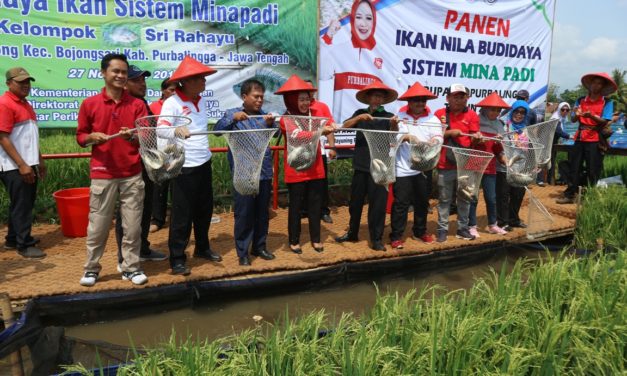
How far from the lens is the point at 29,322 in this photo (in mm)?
2711

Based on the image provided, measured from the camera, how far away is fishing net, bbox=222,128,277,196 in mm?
3562

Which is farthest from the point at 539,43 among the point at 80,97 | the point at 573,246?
the point at 80,97

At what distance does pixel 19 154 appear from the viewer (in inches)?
160

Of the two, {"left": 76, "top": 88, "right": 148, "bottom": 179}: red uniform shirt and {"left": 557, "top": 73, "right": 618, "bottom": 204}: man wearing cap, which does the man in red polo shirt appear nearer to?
{"left": 76, "top": 88, "right": 148, "bottom": 179}: red uniform shirt

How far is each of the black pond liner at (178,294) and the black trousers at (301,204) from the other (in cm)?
49

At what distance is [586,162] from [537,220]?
1978 millimetres

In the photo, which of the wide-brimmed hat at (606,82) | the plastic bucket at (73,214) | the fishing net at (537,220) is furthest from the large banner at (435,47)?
the plastic bucket at (73,214)

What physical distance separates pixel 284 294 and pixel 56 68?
3415 mm

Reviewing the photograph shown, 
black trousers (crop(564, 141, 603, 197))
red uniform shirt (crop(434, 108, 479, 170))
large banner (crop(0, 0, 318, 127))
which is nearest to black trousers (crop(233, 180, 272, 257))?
red uniform shirt (crop(434, 108, 479, 170))

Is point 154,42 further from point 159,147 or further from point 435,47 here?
point 435,47

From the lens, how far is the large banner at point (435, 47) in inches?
245

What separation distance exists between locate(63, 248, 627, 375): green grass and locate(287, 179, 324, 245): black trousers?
182 cm

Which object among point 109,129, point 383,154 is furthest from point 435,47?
point 109,129

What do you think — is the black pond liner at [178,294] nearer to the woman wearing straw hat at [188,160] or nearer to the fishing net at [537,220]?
the woman wearing straw hat at [188,160]
